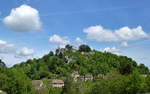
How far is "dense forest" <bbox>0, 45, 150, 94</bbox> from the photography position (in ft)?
174

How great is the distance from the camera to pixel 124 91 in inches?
2000

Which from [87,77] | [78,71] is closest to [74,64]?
[78,71]

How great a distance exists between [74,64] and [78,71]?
629 centimetres

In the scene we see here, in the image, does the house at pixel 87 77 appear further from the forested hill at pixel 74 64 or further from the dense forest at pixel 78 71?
the forested hill at pixel 74 64

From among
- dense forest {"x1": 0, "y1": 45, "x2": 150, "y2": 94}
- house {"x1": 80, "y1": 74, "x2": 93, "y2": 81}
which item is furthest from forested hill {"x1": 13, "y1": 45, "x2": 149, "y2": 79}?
house {"x1": 80, "y1": 74, "x2": 93, "y2": 81}

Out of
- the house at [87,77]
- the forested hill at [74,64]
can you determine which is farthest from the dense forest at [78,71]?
the house at [87,77]

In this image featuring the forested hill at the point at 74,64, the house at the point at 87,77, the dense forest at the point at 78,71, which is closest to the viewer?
the dense forest at the point at 78,71

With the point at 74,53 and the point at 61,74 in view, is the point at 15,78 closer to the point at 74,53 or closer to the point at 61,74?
the point at 61,74

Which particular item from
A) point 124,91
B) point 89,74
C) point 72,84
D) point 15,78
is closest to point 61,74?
point 89,74

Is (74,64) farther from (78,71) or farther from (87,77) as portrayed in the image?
(87,77)

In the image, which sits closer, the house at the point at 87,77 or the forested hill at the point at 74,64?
the house at the point at 87,77

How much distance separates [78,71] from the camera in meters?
140

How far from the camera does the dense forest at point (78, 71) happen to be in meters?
53.1

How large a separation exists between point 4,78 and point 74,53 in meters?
103
